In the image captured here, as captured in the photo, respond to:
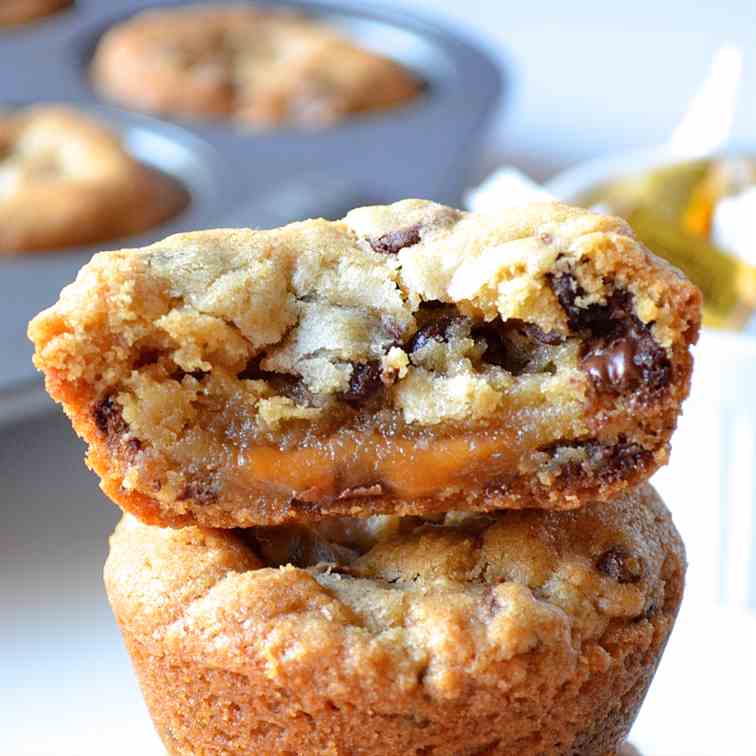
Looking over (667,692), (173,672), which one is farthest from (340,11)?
(173,672)

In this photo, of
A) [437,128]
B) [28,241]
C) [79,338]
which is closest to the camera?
[79,338]

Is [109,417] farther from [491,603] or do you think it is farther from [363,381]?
[491,603]

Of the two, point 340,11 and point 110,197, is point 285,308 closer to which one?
point 110,197

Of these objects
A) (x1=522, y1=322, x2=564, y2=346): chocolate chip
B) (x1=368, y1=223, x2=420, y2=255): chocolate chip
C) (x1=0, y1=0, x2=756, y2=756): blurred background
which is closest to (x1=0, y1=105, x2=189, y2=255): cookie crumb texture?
(x1=0, y1=0, x2=756, y2=756): blurred background

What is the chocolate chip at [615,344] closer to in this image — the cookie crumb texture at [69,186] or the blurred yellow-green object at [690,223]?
the blurred yellow-green object at [690,223]

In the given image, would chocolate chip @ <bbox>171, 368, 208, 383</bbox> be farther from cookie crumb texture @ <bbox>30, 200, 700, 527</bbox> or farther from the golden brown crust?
the golden brown crust

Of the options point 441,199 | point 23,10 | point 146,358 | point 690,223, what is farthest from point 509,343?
point 23,10
